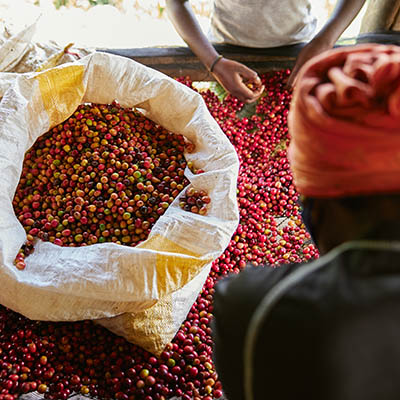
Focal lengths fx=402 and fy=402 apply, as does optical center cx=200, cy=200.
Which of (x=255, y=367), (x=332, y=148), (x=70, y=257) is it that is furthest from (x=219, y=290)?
(x=70, y=257)

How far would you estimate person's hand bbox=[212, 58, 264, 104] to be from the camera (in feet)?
7.58

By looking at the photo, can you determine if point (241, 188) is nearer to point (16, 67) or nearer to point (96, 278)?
point (96, 278)

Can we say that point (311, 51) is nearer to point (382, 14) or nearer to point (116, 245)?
point (382, 14)

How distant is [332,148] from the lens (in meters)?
0.78

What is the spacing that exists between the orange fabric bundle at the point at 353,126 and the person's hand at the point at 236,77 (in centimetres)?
152

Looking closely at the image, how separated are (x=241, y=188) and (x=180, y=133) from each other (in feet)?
1.39

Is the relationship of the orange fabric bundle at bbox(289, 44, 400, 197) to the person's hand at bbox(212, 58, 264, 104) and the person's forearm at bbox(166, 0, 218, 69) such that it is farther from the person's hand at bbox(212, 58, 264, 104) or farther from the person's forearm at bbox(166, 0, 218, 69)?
the person's forearm at bbox(166, 0, 218, 69)

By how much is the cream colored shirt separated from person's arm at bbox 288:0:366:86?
8.6 inches

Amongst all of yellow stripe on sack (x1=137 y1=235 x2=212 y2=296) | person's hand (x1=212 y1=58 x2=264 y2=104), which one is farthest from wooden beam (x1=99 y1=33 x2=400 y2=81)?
yellow stripe on sack (x1=137 y1=235 x2=212 y2=296)

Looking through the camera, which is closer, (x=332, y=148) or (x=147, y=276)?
(x=332, y=148)

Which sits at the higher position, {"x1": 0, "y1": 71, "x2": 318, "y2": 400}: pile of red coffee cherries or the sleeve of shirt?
the sleeve of shirt

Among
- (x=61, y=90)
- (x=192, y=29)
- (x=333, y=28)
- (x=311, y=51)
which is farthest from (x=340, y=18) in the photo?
(x=61, y=90)

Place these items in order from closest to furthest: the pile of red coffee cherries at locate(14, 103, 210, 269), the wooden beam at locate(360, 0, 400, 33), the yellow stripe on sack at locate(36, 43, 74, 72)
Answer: the pile of red coffee cherries at locate(14, 103, 210, 269) < the yellow stripe on sack at locate(36, 43, 74, 72) < the wooden beam at locate(360, 0, 400, 33)

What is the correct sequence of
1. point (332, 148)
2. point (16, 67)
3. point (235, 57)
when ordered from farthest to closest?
point (235, 57)
point (16, 67)
point (332, 148)
